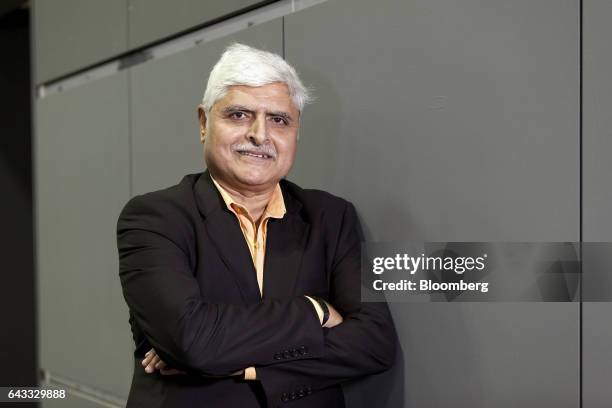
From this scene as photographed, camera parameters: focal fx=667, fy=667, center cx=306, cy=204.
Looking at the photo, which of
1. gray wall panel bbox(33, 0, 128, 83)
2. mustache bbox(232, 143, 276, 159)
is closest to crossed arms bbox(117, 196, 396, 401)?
mustache bbox(232, 143, 276, 159)

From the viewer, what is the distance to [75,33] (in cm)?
336

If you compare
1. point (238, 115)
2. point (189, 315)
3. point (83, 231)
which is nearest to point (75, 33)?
point (83, 231)

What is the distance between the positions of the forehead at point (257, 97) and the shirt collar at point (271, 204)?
235 millimetres

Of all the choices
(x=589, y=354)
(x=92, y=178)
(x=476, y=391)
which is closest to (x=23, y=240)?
(x=92, y=178)

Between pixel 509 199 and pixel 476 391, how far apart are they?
50 cm

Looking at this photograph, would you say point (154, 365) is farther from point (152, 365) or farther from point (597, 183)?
point (597, 183)

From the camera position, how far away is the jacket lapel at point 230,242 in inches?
67.4

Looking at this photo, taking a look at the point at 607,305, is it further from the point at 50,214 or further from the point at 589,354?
the point at 50,214

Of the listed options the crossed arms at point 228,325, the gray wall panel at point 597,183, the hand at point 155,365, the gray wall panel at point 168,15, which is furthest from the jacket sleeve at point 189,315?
the gray wall panel at point 168,15

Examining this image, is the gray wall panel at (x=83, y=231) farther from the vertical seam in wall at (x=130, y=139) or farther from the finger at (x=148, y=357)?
the finger at (x=148, y=357)

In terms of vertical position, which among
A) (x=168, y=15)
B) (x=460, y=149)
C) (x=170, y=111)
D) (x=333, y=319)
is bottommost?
(x=333, y=319)

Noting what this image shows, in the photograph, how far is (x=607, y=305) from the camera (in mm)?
1470

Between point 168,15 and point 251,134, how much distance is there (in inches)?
48.1

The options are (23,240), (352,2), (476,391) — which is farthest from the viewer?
(23,240)
